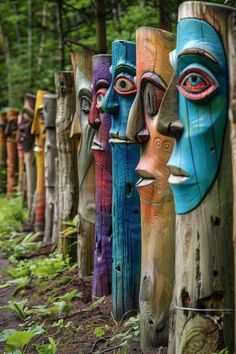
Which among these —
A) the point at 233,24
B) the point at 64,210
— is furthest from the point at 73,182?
the point at 233,24

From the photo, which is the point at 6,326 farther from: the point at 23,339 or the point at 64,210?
the point at 64,210

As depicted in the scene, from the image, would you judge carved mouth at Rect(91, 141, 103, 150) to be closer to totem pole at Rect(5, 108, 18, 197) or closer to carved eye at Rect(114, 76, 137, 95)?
carved eye at Rect(114, 76, 137, 95)

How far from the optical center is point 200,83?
3.66 m

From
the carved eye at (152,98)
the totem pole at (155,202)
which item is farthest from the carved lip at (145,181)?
the carved eye at (152,98)

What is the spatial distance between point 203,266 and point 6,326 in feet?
9.43

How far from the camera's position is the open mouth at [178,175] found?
3.77m

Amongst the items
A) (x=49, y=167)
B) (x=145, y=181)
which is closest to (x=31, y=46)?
(x=49, y=167)

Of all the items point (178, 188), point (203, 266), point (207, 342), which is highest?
point (178, 188)

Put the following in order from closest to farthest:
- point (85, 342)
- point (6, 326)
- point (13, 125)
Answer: point (85, 342)
point (6, 326)
point (13, 125)

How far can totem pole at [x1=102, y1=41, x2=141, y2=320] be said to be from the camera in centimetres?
502

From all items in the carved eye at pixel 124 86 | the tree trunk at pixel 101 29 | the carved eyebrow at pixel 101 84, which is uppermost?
the tree trunk at pixel 101 29

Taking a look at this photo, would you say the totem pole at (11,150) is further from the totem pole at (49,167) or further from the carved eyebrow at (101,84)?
the carved eyebrow at (101,84)

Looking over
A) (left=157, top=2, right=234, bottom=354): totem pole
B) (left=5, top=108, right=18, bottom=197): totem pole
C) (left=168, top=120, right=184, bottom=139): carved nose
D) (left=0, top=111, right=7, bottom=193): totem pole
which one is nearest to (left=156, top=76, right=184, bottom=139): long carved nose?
(left=168, top=120, right=184, bottom=139): carved nose

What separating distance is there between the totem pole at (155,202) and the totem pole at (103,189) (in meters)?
1.25
